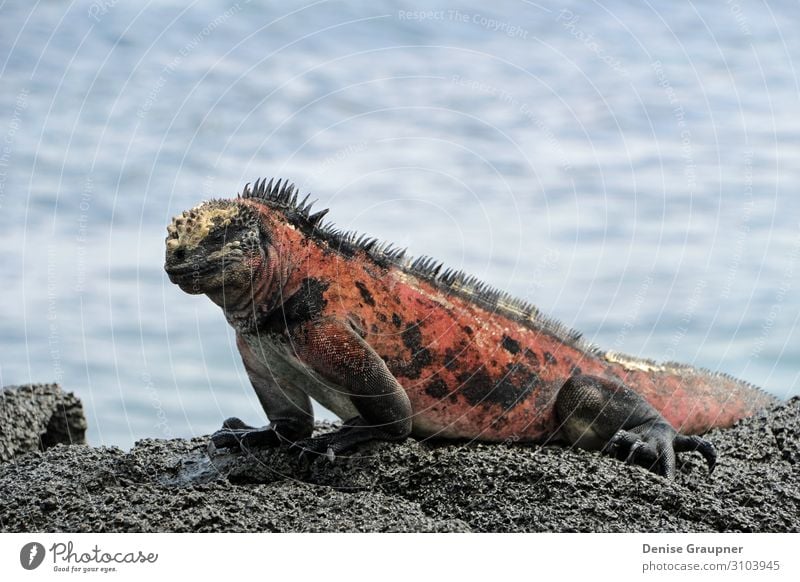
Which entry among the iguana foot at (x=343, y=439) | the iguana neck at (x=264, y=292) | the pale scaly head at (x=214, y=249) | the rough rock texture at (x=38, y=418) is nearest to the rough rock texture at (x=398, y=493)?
the iguana foot at (x=343, y=439)

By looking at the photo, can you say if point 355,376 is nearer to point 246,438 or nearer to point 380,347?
point 380,347

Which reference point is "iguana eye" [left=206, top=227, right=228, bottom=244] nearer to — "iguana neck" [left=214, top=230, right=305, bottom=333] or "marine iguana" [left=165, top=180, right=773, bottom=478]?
"marine iguana" [left=165, top=180, right=773, bottom=478]

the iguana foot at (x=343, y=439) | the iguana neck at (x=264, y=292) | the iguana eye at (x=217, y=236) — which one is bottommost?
the iguana foot at (x=343, y=439)

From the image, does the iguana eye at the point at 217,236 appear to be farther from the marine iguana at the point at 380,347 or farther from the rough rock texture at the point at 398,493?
the rough rock texture at the point at 398,493

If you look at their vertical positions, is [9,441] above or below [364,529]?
above
